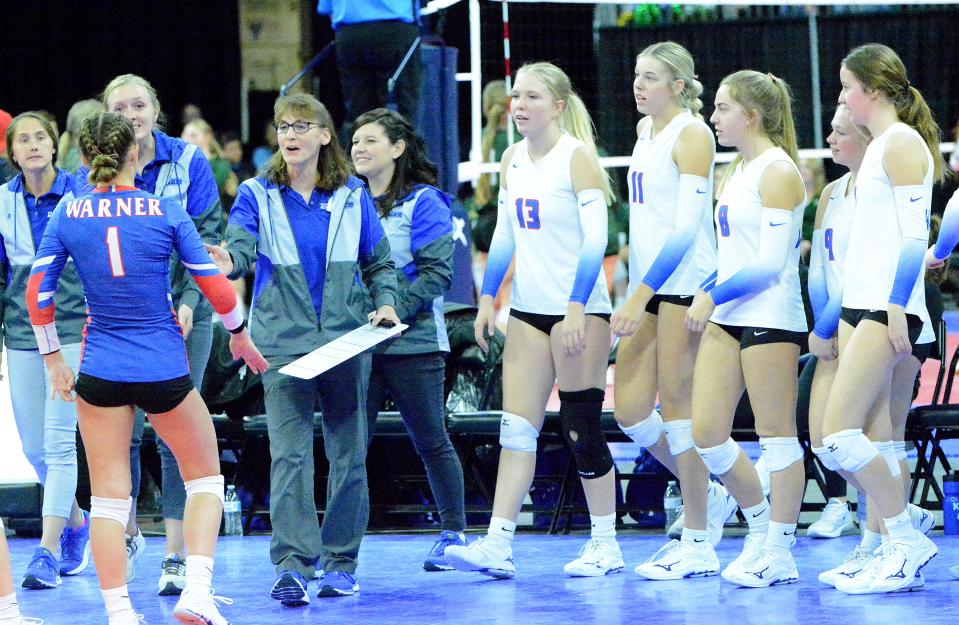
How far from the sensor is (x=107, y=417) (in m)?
4.29

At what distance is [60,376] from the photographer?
446cm

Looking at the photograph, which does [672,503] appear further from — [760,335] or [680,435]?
[760,335]

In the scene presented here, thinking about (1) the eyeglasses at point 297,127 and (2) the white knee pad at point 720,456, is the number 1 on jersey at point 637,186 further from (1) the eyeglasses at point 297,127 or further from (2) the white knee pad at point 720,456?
(1) the eyeglasses at point 297,127

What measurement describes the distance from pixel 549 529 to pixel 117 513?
8.63 feet

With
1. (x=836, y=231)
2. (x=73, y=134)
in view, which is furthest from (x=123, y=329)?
(x=836, y=231)

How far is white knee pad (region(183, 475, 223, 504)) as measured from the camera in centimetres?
441

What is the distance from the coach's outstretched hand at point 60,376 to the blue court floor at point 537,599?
79 centimetres

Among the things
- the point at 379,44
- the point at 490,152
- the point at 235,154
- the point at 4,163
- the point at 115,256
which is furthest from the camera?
the point at 235,154

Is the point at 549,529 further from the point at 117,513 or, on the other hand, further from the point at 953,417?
the point at 117,513

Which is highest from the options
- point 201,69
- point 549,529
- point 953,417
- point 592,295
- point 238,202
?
point 201,69

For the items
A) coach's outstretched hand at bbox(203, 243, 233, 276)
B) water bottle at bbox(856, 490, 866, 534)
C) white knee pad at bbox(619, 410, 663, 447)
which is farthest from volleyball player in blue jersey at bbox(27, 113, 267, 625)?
water bottle at bbox(856, 490, 866, 534)

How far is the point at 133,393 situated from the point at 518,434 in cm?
154

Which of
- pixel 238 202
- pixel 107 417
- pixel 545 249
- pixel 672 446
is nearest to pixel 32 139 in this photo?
pixel 238 202

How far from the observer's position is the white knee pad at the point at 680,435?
5277 millimetres
